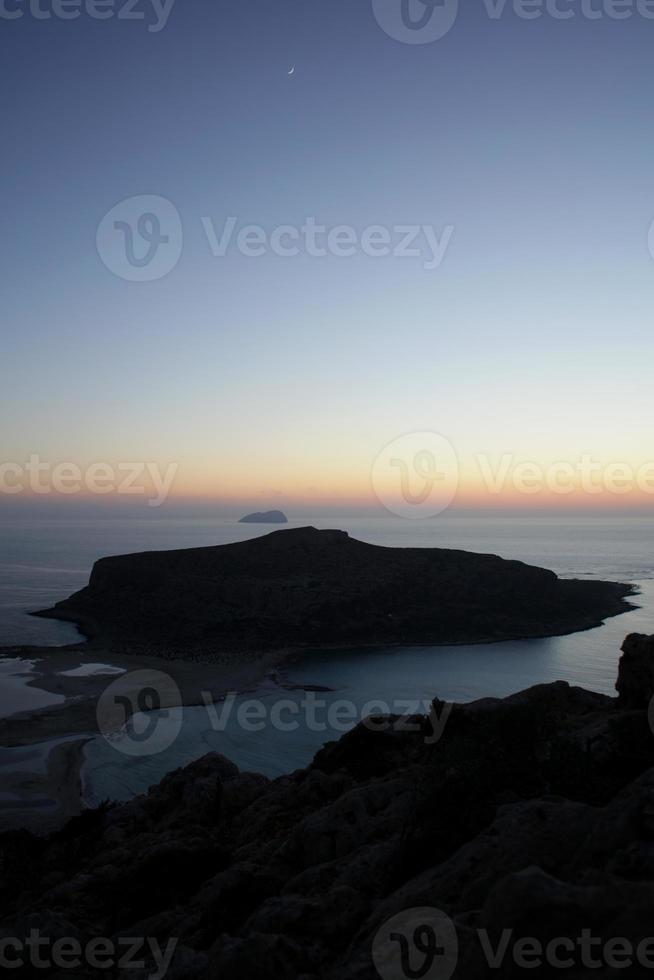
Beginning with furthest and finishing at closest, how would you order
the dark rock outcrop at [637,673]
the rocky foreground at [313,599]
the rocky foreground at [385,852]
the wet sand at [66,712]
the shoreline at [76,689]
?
the rocky foreground at [313,599] < the shoreline at [76,689] < the wet sand at [66,712] < the dark rock outcrop at [637,673] < the rocky foreground at [385,852]

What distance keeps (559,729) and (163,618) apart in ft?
248

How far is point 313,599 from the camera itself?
8800 cm

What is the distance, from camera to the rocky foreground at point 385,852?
7.28 m

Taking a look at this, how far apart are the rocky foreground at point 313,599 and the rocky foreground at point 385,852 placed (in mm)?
55555

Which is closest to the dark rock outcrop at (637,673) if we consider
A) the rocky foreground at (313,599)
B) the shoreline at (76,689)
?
the shoreline at (76,689)

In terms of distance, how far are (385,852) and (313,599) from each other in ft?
248

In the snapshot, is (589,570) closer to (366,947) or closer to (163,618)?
(163,618)

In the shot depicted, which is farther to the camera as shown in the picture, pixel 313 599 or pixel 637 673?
pixel 313 599

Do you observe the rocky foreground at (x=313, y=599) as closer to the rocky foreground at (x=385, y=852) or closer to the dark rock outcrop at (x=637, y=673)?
the rocky foreground at (x=385, y=852)

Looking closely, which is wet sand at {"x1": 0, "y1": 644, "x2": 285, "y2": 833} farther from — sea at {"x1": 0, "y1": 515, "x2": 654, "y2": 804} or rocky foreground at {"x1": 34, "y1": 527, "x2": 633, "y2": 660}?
rocky foreground at {"x1": 34, "y1": 527, "x2": 633, "y2": 660}

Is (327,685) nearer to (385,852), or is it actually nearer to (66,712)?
(66,712)

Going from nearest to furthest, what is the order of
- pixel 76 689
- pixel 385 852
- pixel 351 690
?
1. pixel 385 852
2. pixel 76 689
3. pixel 351 690

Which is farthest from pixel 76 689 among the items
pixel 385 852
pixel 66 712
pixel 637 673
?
pixel 637 673

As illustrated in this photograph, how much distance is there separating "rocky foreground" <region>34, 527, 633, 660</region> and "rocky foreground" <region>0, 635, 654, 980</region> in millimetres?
55555
